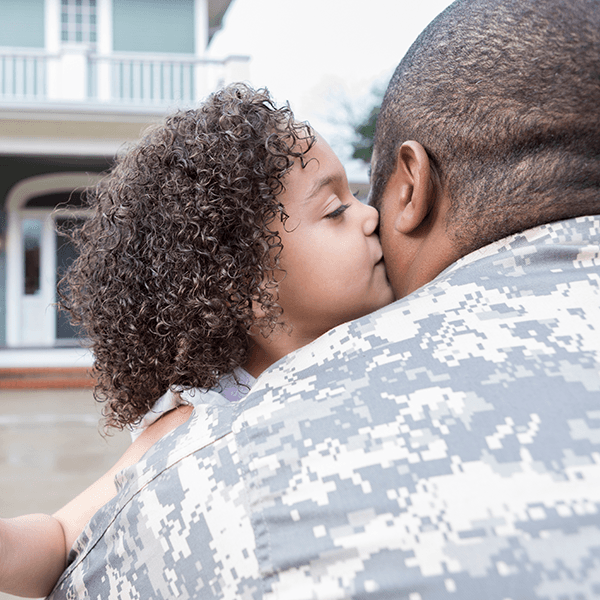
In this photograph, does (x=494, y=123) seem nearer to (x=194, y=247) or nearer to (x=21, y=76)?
(x=194, y=247)

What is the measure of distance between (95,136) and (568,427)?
10.8 m

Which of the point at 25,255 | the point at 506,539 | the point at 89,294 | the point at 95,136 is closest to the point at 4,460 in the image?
the point at 89,294

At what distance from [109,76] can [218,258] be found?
10459 millimetres

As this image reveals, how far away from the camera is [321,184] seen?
4.62 feet

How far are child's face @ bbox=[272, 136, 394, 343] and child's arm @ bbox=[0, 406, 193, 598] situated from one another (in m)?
0.36

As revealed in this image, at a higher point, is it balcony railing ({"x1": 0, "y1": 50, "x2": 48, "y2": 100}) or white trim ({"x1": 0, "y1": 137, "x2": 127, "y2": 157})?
balcony railing ({"x1": 0, "y1": 50, "x2": 48, "y2": 100})

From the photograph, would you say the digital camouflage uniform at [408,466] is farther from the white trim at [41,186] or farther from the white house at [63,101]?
the white trim at [41,186]

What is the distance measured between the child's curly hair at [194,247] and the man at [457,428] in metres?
0.47

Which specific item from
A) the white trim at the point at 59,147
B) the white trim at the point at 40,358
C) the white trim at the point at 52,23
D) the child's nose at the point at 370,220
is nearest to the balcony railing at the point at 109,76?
the white trim at the point at 59,147

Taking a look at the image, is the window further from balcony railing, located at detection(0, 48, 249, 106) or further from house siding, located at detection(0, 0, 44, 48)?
balcony railing, located at detection(0, 48, 249, 106)

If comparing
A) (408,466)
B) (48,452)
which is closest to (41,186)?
(48,452)

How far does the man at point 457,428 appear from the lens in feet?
2.00

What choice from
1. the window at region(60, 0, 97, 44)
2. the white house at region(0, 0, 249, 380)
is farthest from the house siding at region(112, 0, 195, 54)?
the window at region(60, 0, 97, 44)

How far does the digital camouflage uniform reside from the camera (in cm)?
60
